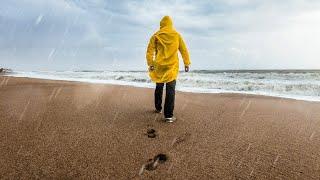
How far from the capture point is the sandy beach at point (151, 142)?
275 cm

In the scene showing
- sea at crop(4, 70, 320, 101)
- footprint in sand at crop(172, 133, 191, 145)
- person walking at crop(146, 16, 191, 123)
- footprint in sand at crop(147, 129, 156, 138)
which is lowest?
sea at crop(4, 70, 320, 101)

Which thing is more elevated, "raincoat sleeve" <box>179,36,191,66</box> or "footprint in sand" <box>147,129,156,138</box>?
"raincoat sleeve" <box>179,36,191,66</box>

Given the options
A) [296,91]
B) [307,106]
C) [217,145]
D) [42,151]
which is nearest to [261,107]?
[307,106]

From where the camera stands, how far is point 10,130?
376cm

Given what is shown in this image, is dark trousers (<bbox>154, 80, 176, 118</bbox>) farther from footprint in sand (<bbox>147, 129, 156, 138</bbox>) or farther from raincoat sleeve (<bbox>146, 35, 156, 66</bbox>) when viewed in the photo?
footprint in sand (<bbox>147, 129, 156, 138</bbox>)

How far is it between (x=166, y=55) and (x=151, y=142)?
5.81 feet

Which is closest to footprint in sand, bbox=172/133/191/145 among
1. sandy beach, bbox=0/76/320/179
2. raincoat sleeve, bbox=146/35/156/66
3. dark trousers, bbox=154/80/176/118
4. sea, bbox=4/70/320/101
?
sandy beach, bbox=0/76/320/179

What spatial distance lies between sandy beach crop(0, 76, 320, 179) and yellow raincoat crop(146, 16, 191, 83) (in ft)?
2.18

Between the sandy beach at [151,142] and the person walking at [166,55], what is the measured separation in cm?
55

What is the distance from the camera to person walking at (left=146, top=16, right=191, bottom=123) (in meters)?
4.83

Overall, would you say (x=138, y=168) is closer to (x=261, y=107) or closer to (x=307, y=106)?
(x=261, y=107)

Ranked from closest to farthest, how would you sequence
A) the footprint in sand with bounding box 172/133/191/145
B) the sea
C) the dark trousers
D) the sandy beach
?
the sandy beach
the footprint in sand with bounding box 172/133/191/145
the dark trousers
the sea

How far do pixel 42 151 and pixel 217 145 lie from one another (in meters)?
1.82

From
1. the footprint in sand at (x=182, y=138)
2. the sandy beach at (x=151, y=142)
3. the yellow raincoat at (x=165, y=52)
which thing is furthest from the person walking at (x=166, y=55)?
the footprint in sand at (x=182, y=138)
